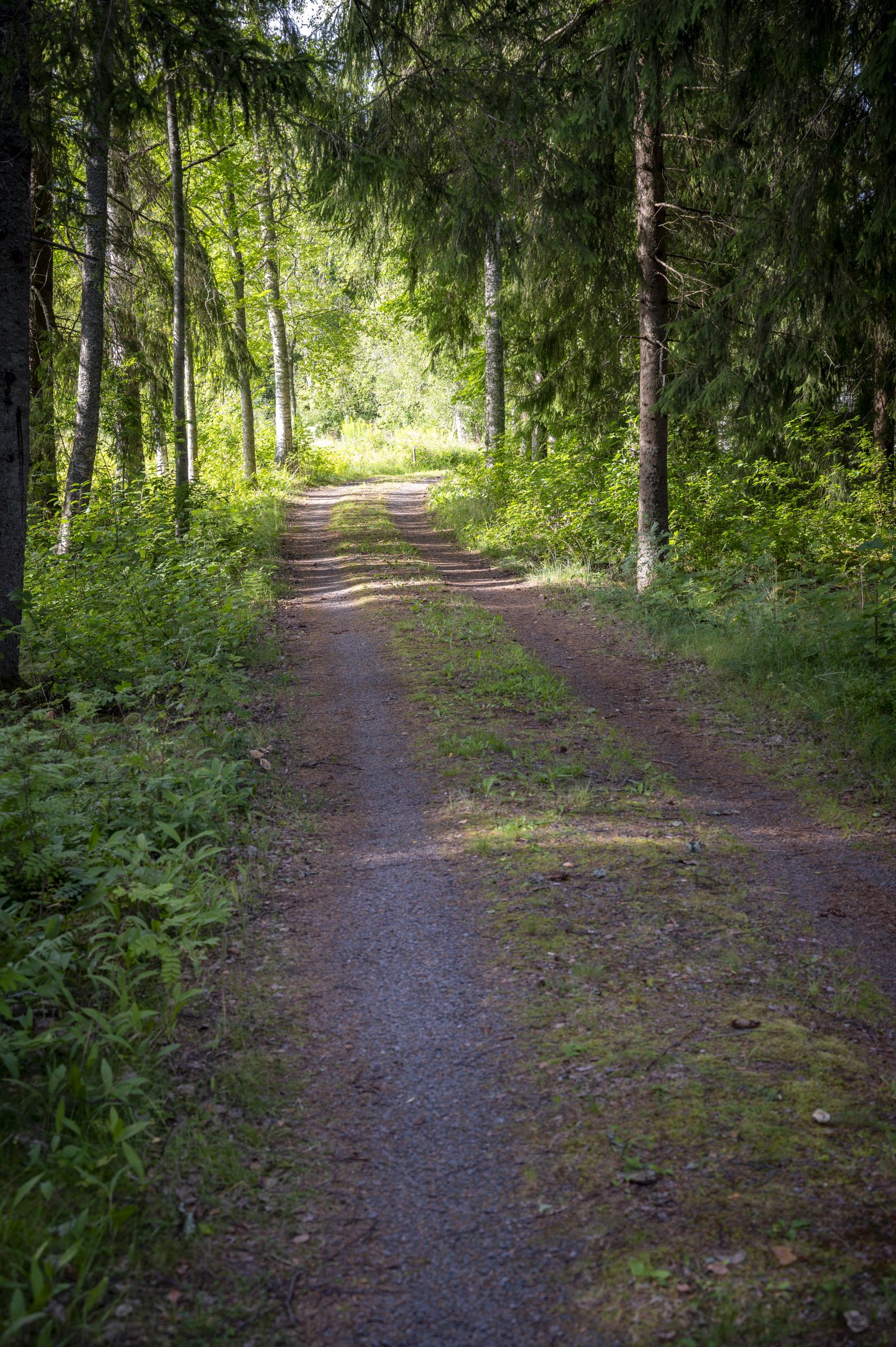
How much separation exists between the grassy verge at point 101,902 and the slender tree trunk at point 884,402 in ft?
35.7

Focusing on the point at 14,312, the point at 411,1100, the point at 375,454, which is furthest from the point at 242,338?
the point at 375,454

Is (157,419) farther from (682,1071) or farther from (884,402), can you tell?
(682,1071)

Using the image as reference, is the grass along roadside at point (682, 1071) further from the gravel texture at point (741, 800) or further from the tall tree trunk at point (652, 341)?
the tall tree trunk at point (652, 341)

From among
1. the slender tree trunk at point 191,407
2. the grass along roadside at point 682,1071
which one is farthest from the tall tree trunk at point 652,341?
the slender tree trunk at point 191,407

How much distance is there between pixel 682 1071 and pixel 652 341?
10.7 meters

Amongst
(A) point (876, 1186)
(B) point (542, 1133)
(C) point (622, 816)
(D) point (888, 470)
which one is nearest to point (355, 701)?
(C) point (622, 816)

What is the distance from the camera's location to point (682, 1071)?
3.59 meters

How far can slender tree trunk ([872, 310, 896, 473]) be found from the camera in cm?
1378

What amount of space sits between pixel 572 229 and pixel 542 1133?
11.7 m

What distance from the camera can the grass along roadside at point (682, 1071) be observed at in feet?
8.70

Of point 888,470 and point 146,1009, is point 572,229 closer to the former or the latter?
point 888,470

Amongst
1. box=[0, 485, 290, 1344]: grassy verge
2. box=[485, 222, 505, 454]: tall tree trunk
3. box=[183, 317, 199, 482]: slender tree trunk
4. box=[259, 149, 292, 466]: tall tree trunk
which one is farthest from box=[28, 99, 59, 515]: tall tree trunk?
box=[259, 149, 292, 466]: tall tree trunk

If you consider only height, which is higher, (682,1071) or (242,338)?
(242,338)

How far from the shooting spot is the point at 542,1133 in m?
3.32
